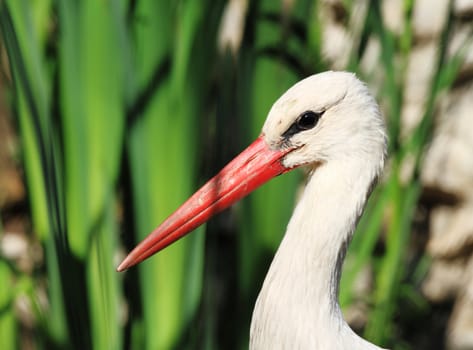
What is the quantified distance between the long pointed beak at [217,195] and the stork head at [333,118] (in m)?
0.04

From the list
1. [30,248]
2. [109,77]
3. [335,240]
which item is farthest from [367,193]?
[30,248]

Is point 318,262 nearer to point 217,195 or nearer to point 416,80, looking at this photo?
point 217,195

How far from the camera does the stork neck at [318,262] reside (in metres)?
1.00

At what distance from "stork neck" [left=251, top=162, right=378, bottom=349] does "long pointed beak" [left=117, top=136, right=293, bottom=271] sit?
66 mm

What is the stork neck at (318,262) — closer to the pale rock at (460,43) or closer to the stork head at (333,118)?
the stork head at (333,118)

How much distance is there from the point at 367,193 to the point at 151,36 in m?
0.42

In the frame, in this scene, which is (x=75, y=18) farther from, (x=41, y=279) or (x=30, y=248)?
(x=30, y=248)

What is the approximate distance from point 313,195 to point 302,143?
71mm

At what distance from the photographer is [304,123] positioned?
1011 mm

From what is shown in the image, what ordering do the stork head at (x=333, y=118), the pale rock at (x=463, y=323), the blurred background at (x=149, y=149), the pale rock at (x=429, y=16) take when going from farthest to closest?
1. the pale rock at (x=429, y=16)
2. the pale rock at (x=463, y=323)
3. the blurred background at (x=149, y=149)
4. the stork head at (x=333, y=118)

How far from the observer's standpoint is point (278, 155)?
1.04m

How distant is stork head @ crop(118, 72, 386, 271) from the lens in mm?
991

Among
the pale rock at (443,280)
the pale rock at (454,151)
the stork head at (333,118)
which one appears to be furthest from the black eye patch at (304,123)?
the pale rock at (443,280)

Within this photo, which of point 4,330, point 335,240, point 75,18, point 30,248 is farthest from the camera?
point 30,248
